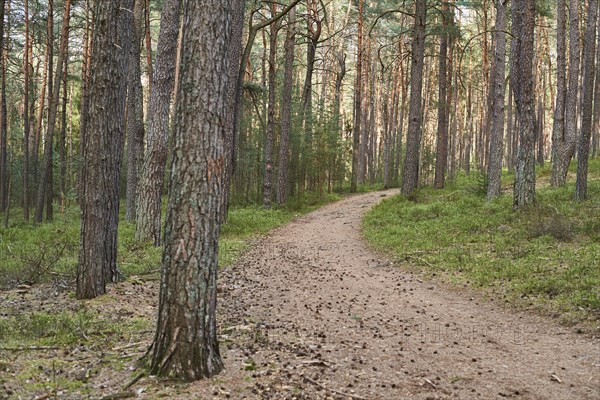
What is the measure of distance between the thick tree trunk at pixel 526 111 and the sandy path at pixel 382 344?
195 inches

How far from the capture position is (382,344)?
5.27 metres

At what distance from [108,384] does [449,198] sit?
1415cm

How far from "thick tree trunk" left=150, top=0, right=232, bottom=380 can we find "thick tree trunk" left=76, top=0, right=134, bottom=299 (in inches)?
110

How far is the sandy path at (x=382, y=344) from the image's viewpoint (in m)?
A: 3.97

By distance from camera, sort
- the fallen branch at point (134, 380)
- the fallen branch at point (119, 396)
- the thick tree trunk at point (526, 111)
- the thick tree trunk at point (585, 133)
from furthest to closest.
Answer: the thick tree trunk at point (585, 133) → the thick tree trunk at point (526, 111) → the fallen branch at point (134, 380) → the fallen branch at point (119, 396)

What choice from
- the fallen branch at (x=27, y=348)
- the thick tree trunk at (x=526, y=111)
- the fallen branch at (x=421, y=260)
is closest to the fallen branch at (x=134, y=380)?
the fallen branch at (x=27, y=348)

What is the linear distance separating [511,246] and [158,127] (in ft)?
26.9

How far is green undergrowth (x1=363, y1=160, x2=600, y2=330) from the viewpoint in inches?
267

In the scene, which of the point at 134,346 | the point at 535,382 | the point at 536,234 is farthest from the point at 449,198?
the point at 134,346

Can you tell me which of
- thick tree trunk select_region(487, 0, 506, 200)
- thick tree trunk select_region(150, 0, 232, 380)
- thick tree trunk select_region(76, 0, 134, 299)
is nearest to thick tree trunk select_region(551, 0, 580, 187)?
thick tree trunk select_region(487, 0, 506, 200)

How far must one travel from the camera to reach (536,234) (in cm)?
955

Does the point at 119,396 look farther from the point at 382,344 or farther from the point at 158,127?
the point at 158,127

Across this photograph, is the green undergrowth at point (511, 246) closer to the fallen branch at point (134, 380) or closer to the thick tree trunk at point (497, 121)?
the thick tree trunk at point (497, 121)

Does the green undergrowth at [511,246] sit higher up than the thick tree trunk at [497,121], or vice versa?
the thick tree trunk at [497,121]
